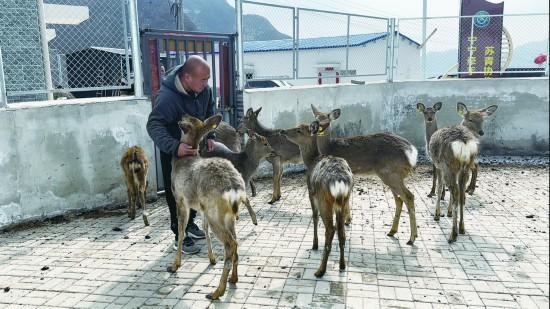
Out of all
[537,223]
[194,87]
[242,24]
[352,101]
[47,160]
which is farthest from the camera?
[352,101]

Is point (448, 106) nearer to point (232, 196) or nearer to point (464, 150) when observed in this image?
point (464, 150)

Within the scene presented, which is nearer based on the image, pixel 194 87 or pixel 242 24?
pixel 194 87

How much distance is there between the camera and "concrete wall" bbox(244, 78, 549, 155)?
1088cm

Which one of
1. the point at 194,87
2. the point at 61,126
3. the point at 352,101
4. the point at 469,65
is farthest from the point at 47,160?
the point at 469,65

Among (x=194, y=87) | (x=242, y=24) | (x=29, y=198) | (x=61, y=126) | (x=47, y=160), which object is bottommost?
(x=29, y=198)

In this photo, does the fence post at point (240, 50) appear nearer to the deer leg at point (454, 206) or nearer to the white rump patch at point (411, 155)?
the white rump patch at point (411, 155)

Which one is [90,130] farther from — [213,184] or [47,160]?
[213,184]

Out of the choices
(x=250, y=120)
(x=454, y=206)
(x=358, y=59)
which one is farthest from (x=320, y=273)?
(x=358, y=59)

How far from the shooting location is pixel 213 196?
4383 millimetres

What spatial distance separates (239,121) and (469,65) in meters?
6.74

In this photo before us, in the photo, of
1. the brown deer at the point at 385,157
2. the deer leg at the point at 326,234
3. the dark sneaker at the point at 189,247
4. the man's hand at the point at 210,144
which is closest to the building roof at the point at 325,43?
the brown deer at the point at 385,157

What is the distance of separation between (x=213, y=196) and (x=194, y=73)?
5.65 feet

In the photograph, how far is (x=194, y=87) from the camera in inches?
218

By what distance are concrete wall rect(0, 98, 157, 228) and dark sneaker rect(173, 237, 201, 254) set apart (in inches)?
97.5
